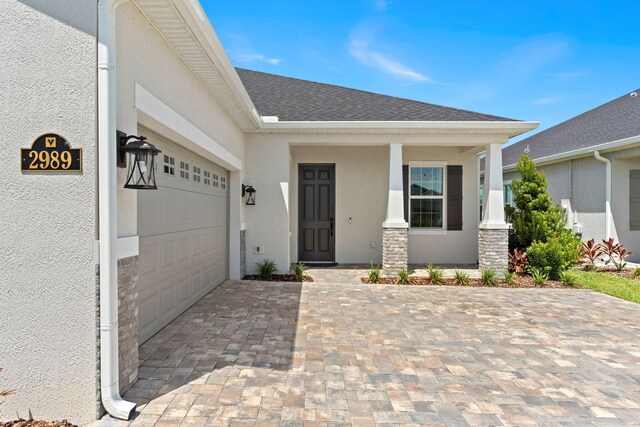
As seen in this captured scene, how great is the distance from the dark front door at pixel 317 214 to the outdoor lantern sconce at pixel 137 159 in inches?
274

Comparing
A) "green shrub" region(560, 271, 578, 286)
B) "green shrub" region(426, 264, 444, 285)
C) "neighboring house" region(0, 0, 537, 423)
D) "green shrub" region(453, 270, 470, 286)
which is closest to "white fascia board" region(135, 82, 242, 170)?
"neighboring house" region(0, 0, 537, 423)

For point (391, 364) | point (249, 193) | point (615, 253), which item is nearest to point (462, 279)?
point (391, 364)

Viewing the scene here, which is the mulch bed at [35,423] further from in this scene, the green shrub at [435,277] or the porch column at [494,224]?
the porch column at [494,224]

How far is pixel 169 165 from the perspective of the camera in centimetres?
461

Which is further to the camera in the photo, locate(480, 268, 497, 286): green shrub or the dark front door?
the dark front door

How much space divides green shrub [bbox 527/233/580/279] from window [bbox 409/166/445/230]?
2463 millimetres

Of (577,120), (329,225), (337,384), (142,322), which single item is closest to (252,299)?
(142,322)

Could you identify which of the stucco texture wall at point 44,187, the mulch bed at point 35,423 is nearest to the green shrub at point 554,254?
the stucco texture wall at point 44,187

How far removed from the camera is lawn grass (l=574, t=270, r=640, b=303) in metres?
6.68

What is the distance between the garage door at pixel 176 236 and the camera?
401cm

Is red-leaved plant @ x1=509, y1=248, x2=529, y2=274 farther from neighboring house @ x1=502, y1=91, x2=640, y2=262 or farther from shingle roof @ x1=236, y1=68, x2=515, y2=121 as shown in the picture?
neighboring house @ x1=502, y1=91, x2=640, y2=262

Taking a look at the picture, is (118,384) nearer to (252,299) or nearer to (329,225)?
(252,299)

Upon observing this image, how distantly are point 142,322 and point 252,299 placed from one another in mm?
2324

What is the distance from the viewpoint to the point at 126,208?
2.98 metres
